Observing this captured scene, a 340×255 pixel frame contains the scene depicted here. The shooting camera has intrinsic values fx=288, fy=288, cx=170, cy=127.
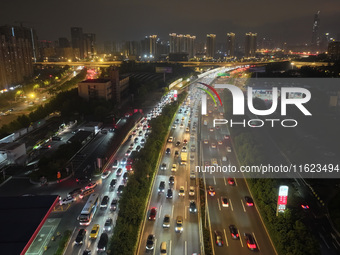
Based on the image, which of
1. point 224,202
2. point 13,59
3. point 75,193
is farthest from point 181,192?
point 13,59

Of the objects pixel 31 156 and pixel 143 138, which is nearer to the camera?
pixel 31 156

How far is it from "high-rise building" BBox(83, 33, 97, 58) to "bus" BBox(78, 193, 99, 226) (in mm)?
33063

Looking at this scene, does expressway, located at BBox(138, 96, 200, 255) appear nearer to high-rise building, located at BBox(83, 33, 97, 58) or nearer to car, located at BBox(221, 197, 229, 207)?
car, located at BBox(221, 197, 229, 207)

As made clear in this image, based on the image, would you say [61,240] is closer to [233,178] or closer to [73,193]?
[73,193]

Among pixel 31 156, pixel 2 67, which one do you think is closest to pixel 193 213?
pixel 31 156

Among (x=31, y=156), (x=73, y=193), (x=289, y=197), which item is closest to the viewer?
(x=289, y=197)

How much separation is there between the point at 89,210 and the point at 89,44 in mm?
35551

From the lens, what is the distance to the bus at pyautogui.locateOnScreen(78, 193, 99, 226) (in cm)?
545

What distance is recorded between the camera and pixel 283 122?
1132cm

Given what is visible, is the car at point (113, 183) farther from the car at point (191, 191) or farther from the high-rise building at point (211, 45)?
the high-rise building at point (211, 45)

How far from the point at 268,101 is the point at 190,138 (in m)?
7.01

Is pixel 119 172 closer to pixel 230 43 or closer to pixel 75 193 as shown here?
pixel 75 193

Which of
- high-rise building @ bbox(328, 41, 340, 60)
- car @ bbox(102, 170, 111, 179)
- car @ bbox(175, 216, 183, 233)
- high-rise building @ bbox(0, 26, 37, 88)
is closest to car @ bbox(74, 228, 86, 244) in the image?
car @ bbox(175, 216, 183, 233)

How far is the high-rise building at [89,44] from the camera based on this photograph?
36812mm
